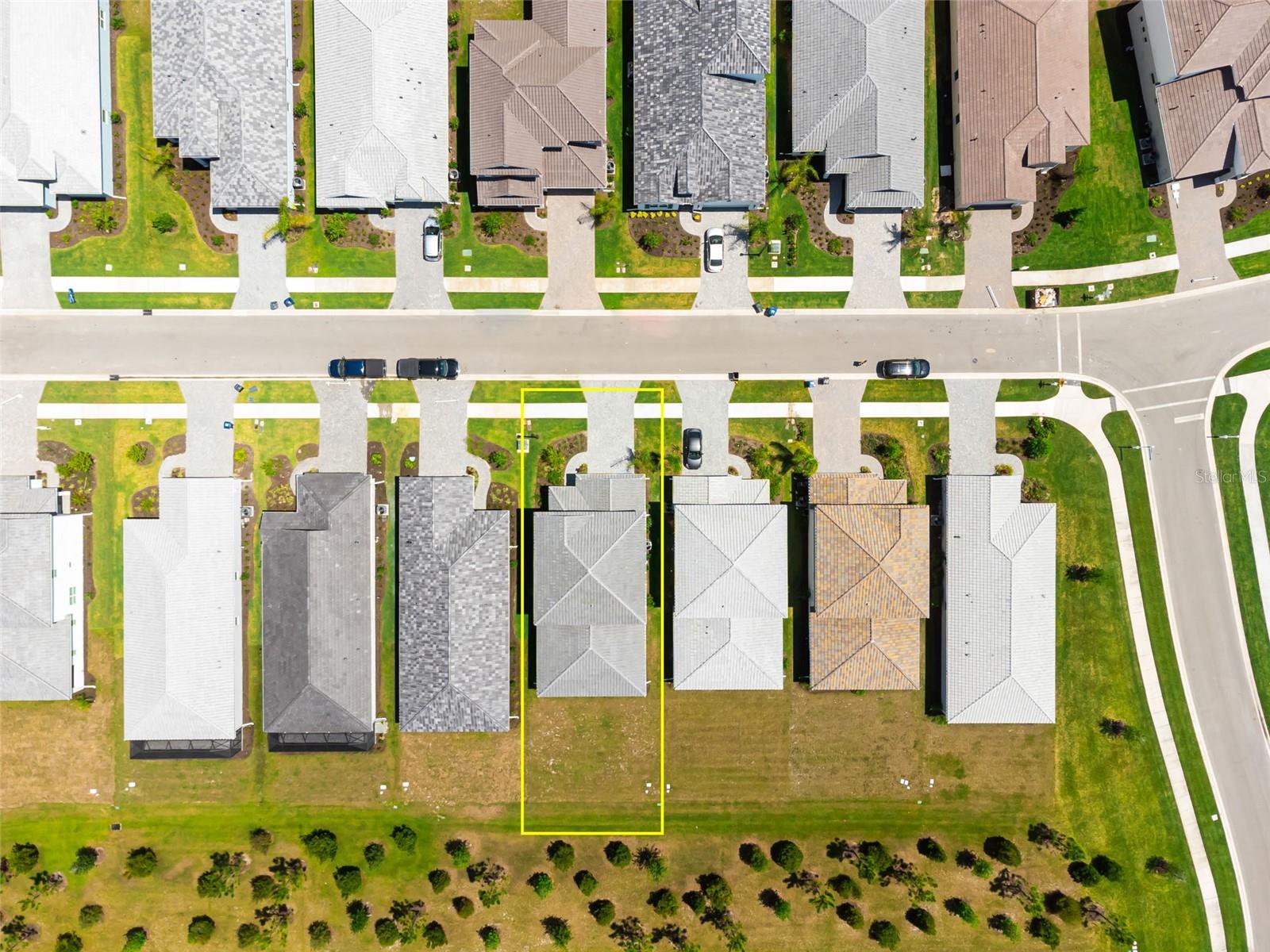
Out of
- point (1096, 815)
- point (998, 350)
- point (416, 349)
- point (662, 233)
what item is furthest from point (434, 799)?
point (998, 350)

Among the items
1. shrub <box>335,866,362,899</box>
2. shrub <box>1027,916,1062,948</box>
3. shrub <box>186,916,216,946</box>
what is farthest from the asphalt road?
shrub <box>186,916,216,946</box>

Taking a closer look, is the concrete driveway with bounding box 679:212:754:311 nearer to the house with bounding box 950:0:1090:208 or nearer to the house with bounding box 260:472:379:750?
the house with bounding box 950:0:1090:208

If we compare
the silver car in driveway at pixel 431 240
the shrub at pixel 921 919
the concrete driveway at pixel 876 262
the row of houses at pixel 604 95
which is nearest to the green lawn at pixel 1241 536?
the row of houses at pixel 604 95

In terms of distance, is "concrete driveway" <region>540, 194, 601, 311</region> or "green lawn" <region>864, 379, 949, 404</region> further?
"green lawn" <region>864, 379, 949, 404</region>

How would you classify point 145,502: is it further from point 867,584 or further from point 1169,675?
point 1169,675

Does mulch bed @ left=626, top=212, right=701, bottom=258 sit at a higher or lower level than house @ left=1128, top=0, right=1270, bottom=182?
lower

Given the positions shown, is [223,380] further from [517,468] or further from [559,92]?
[559,92]

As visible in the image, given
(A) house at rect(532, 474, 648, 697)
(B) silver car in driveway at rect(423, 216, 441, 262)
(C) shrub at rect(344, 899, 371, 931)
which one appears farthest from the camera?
(B) silver car in driveway at rect(423, 216, 441, 262)

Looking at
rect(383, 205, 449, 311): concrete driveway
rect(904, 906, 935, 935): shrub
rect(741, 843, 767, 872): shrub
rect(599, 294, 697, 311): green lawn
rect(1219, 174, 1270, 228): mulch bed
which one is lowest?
rect(904, 906, 935, 935): shrub
